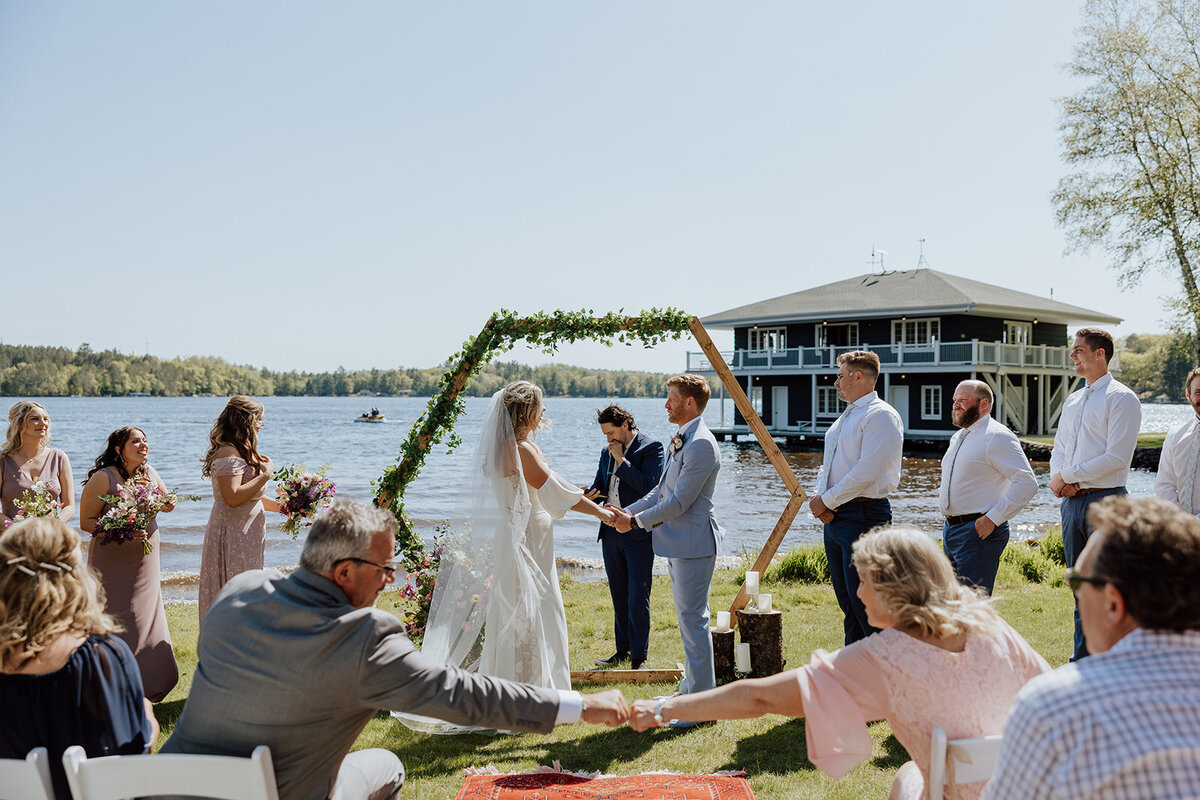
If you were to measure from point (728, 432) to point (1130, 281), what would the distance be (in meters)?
A: 17.2

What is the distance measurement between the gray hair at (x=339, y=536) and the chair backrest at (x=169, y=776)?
25.0 inches

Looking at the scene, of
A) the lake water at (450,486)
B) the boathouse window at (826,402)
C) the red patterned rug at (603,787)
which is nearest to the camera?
the red patterned rug at (603,787)

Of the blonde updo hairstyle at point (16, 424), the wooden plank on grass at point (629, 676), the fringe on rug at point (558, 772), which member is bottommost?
the wooden plank on grass at point (629, 676)

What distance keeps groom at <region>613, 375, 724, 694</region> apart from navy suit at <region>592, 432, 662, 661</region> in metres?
1.17

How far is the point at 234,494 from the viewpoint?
609cm

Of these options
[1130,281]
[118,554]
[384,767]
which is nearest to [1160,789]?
[384,767]

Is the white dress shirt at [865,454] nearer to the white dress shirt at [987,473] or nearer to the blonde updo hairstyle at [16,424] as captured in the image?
the white dress shirt at [987,473]

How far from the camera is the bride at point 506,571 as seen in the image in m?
5.86

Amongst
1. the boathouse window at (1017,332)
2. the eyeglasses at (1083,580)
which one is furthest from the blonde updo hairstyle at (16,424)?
the boathouse window at (1017,332)

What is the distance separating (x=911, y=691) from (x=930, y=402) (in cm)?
3441

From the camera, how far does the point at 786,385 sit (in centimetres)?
3806

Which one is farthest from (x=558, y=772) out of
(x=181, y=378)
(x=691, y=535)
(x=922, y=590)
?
(x=181, y=378)

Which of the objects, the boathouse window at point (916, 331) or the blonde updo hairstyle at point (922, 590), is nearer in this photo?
the blonde updo hairstyle at point (922, 590)

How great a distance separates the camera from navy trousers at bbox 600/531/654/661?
7.06 meters
